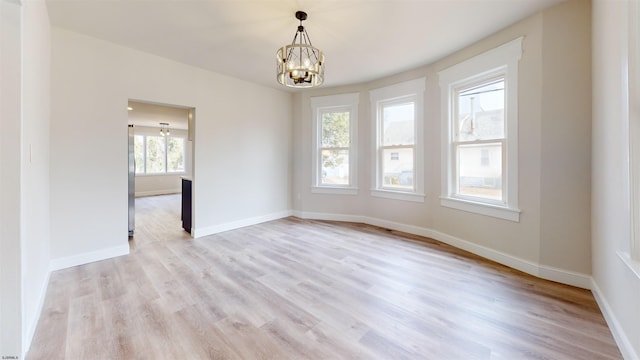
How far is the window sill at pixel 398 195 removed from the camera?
408cm

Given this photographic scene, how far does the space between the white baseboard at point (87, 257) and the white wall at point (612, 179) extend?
15.1 ft

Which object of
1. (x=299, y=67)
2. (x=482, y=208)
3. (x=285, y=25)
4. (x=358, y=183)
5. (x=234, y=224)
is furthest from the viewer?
(x=358, y=183)

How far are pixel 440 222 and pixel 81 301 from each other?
13.5ft

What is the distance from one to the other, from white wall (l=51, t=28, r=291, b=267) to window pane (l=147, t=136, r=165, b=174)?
6.34m

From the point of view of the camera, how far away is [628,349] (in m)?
1.52

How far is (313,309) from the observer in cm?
206

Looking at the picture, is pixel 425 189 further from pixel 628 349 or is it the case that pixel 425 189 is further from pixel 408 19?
pixel 628 349

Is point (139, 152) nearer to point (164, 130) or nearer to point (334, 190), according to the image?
point (164, 130)

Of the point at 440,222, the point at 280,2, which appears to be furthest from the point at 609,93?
the point at 280,2

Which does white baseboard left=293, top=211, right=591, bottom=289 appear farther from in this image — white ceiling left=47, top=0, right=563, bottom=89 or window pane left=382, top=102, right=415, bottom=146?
white ceiling left=47, top=0, right=563, bottom=89

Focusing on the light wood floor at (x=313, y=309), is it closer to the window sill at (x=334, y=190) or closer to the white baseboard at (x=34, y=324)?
the white baseboard at (x=34, y=324)

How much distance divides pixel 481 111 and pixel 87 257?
5033 millimetres

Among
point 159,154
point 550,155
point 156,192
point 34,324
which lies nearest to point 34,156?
point 34,324

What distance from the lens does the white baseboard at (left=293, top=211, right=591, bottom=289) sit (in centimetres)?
242
